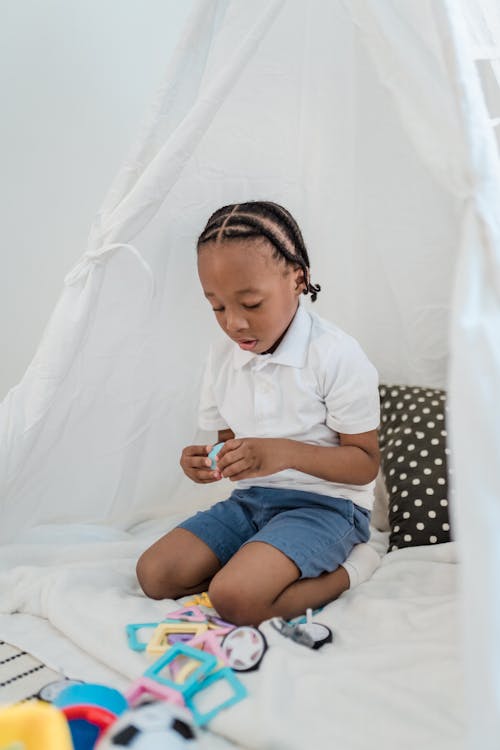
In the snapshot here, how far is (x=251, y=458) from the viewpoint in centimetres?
112

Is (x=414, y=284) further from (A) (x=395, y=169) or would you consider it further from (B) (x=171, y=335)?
(B) (x=171, y=335)

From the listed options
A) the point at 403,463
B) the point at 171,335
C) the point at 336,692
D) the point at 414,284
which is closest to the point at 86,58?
the point at 171,335

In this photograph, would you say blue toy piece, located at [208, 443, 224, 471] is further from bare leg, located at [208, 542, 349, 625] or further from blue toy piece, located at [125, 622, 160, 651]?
blue toy piece, located at [125, 622, 160, 651]

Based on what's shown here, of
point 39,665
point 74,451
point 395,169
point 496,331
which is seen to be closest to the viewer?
point 496,331

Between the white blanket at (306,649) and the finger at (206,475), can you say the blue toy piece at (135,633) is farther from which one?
the finger at (206,475)

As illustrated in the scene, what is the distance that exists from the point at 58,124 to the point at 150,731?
147cm

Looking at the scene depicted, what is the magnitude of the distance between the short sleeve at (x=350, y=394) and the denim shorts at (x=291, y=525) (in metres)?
0.14

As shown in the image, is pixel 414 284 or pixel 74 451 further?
pixel 414 284

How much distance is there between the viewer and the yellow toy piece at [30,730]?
1.84 feet

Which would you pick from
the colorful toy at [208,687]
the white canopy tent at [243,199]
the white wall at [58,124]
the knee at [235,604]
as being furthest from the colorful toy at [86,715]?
the white wall at [58,124]

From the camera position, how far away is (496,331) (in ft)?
2.15

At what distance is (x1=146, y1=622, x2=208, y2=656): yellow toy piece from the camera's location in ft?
3.07

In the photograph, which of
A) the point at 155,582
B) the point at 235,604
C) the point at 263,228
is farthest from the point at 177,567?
the point at 263,228

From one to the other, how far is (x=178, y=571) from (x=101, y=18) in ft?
4.38
